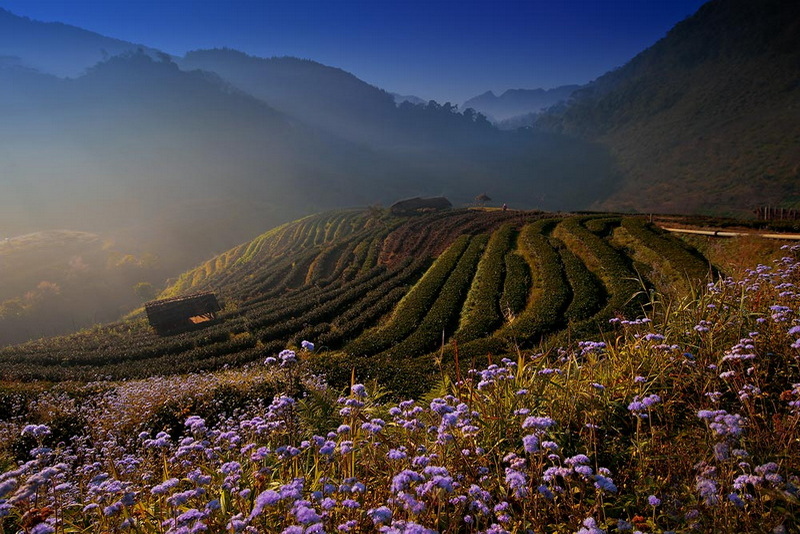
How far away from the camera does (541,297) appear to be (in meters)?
22.5

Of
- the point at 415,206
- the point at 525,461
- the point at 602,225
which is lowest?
the point at 525,461

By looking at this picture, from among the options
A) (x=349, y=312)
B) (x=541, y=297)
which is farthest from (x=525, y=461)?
(x=349, y=312)

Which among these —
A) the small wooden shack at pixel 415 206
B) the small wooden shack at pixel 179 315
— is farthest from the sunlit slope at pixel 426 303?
the small wooden shack at pixel 415 206

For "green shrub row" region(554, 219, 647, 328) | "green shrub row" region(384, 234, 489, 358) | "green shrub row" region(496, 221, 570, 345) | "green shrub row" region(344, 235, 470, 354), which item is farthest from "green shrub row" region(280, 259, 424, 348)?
"green shrub row" region(554, 219, 647, 328)

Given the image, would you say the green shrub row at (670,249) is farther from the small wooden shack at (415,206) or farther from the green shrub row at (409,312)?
the small wooden shack at (415,206)

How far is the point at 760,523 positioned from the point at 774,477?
1.31 ft

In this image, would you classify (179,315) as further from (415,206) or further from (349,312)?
(415,206)

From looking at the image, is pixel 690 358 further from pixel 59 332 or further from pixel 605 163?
pixel 605 163

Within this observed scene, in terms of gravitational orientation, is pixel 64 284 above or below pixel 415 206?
below

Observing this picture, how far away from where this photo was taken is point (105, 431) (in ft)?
32.7

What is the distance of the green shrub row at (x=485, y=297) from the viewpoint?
21.3 m

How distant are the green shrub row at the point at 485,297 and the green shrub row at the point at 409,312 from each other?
2.63 metres

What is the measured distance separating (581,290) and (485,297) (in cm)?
562

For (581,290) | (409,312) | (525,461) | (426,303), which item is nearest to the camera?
(525,461)
